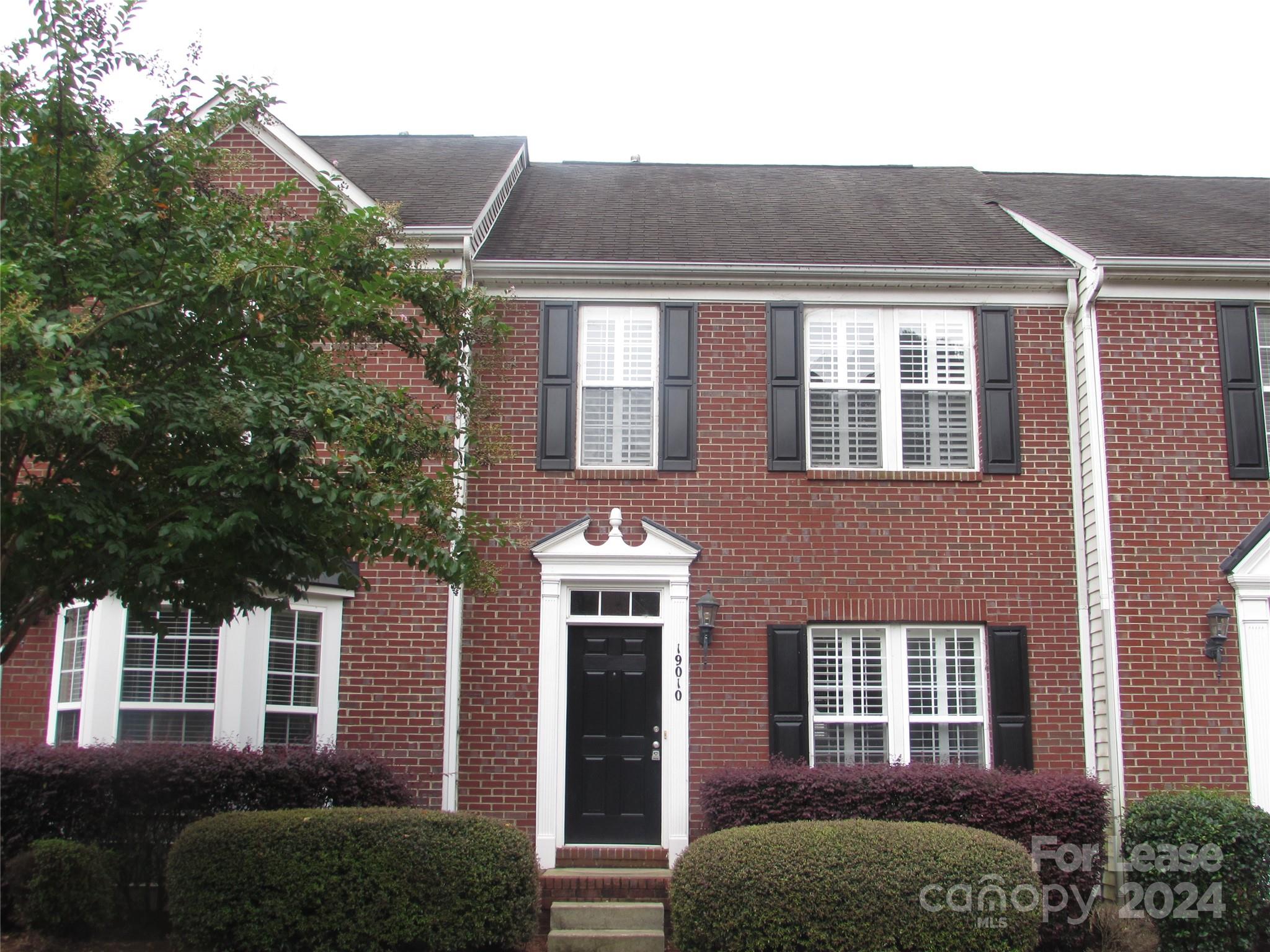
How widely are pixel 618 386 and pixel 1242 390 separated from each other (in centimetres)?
572

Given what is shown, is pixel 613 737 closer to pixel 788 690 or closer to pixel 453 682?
pixel 453 682

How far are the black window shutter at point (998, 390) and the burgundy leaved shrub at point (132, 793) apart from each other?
21.8 ft

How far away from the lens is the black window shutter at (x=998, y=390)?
10.9m

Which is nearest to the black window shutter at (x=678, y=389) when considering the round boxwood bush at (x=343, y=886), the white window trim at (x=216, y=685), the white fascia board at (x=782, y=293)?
the white fascia board at (x=782, y=293)

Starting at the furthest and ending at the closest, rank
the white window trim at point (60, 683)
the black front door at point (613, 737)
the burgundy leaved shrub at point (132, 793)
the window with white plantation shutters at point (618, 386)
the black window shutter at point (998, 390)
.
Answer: the window with white plantation shutters at point (618, 386)
the black window shutter at point (998, 390)
the black front door at point (613, 737)
the white window trim at point (60, 683)
the burgundy leaved shrub at point (132, 793)

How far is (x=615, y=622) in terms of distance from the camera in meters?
10.6

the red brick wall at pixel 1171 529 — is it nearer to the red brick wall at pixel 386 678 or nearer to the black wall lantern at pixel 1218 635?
the black wall lantern at pixel 1218 635

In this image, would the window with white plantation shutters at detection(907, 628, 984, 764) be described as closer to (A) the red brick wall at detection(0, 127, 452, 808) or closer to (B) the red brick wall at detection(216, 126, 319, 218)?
→ (A) the red brick wall at detection(0, 127, 452, 808)

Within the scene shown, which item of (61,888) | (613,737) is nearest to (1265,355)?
(613,737)

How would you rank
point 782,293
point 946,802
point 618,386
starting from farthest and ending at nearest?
point 782,293 → point 618,386 → point 946,802

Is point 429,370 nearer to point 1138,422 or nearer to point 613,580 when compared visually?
point 613,580

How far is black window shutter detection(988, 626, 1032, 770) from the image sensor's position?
10.4 metres

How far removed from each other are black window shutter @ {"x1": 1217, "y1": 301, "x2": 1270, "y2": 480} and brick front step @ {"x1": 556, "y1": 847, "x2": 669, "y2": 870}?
20.3 feet

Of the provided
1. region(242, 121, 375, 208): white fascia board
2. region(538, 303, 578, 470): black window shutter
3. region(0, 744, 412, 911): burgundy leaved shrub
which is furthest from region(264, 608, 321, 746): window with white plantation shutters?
region(242, 121, 375, 208): white fascia board
